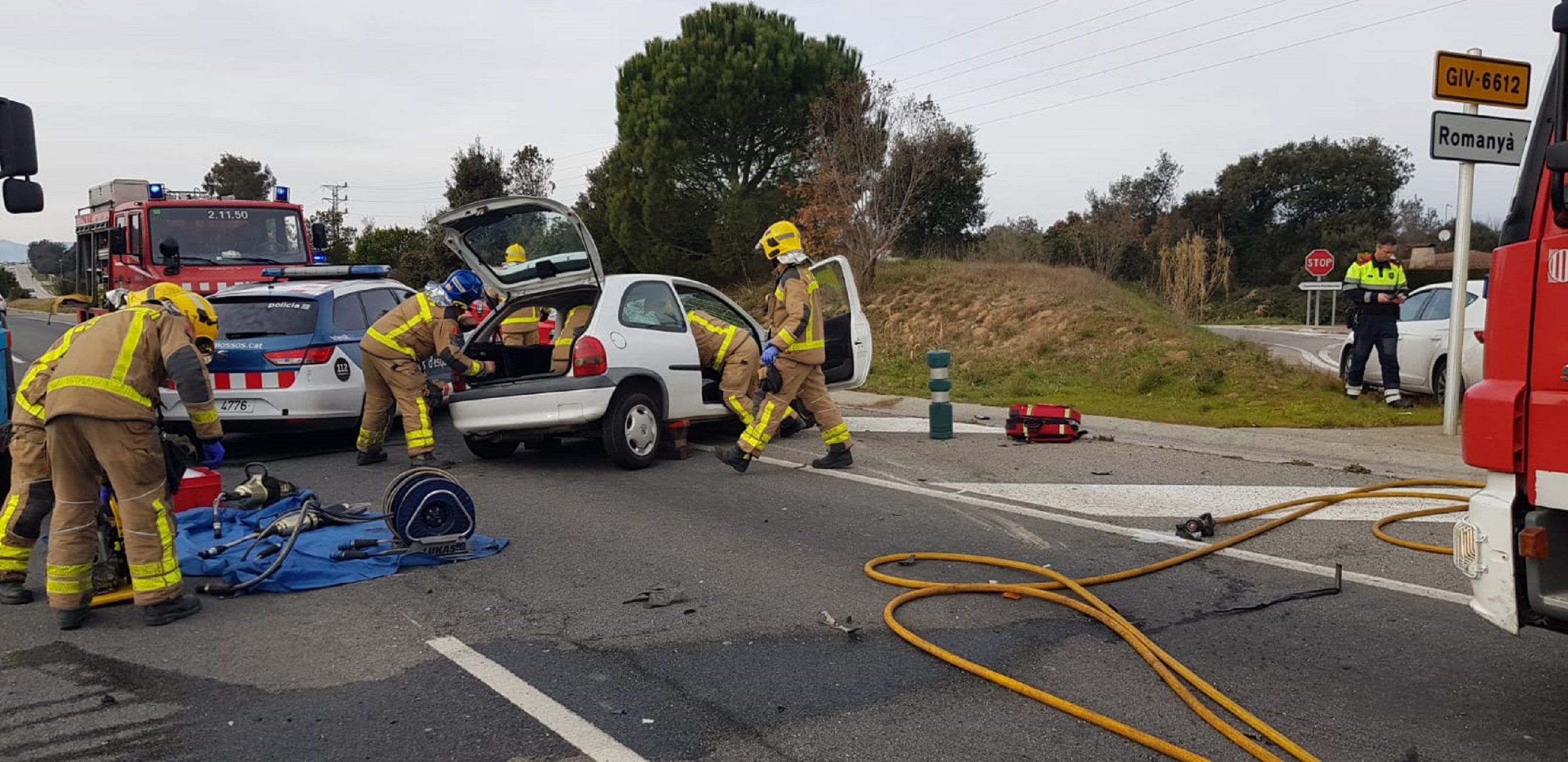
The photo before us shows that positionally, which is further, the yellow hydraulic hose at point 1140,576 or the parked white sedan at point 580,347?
the parked white sedan at point 580,347

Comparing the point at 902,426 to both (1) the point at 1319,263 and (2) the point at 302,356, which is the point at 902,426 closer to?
(2) the point at 302,356

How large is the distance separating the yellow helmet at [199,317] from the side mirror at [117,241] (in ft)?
34.9

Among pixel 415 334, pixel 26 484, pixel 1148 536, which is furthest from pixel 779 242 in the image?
pixel 26 484

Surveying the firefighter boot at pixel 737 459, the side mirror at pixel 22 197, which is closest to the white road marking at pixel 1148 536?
the firefighter boot at pixel 737 459

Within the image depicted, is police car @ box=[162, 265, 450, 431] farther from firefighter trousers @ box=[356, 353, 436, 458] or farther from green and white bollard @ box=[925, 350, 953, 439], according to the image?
green and white bollard @ box=[925, 350, 953, 439]

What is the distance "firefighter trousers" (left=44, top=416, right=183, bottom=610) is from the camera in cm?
507

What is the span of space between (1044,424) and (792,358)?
2.90m

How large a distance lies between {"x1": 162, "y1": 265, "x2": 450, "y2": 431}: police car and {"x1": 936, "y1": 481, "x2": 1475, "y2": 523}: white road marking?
16.9ft

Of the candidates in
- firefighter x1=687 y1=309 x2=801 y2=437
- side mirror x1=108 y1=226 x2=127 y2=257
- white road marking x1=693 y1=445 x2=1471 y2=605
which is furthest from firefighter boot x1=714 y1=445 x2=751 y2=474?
side mirror x1=108 y1=226 x2=127 y2=257

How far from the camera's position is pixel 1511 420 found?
11.2ft

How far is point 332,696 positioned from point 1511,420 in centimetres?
412

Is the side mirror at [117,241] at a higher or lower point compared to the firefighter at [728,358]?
higher

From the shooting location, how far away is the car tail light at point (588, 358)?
8547mm

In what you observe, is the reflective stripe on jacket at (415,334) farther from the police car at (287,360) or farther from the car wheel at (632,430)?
the car wheel at (632,430)
